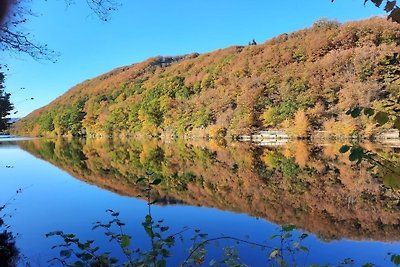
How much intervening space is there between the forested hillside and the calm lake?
835 centimetres

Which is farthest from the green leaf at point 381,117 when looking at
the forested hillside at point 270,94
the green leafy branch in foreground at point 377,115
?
the forested hillside at point 270,94

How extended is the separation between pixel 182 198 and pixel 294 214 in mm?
3362

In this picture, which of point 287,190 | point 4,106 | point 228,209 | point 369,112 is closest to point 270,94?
point 287,190

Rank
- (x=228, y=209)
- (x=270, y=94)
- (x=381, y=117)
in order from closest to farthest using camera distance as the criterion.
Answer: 1. (x=381, y=117)
2. (x=228, y=209)
3. (x=270, y=94)

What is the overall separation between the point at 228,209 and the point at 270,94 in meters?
35.1

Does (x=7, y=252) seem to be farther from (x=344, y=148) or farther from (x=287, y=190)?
(x=287, y=190)

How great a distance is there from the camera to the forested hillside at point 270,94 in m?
35.6

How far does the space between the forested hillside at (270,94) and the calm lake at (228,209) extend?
8.35m

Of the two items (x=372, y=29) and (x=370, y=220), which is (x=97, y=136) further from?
(x=370, y=220)

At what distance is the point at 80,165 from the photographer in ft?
68.4

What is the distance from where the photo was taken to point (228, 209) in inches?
380

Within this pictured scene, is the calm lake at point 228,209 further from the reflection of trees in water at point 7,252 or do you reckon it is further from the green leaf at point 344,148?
the reflection of trees in water at point 7,252

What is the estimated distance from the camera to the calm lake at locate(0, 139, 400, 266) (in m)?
6.30

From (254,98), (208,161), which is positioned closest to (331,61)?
(254,98)
